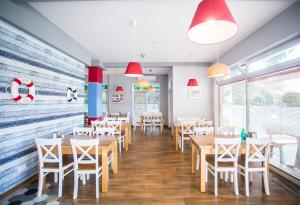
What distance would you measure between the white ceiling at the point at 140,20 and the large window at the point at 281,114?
4.23 feet

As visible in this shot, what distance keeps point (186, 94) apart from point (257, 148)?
4.43 m

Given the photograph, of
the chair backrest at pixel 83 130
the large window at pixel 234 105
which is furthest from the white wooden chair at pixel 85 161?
the large window at pixel 234 105

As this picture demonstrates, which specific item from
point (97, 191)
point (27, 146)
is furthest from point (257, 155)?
point (27, 146)

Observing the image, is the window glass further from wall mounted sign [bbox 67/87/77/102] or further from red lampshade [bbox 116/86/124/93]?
red lampshade [bbox 116/86/124/93]

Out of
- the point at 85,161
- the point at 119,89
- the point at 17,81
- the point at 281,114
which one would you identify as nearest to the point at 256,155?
the point at 281,114

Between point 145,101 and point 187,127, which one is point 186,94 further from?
point 145,101

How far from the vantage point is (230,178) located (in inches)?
113

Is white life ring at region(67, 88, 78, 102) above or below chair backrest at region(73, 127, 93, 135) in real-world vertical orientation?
above

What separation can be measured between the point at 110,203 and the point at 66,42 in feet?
12.1

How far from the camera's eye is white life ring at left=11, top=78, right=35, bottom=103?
98.0 inches

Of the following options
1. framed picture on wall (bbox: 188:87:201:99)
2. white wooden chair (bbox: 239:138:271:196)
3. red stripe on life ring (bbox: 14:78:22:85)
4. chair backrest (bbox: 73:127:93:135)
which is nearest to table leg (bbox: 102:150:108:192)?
chair backrest (bbox: 73:127:93:135)

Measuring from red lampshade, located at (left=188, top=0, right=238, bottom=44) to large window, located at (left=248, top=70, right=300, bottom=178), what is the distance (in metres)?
2.33

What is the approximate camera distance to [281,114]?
3180mm

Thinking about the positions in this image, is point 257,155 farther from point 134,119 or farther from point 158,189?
point 134,119
